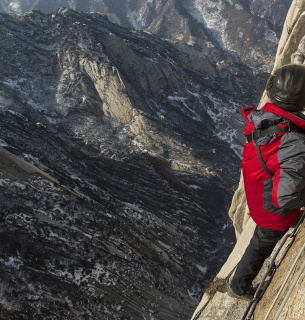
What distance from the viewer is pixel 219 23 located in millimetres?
150750

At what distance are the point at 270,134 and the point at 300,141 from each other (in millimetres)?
371

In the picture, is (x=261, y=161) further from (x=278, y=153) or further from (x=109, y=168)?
(x=109, y=168)

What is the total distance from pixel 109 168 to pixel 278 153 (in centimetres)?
3524

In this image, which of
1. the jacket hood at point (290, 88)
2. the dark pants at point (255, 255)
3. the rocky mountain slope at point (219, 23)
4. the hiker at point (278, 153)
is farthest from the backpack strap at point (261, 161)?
the rocky mountain slope at point (219, 23)

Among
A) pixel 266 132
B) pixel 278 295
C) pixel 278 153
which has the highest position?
pixel 266 132

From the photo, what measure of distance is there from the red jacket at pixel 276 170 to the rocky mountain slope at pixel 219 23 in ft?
416

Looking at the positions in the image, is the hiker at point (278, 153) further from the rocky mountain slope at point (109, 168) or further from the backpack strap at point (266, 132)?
the rocky mountain slope at point (109, 168)

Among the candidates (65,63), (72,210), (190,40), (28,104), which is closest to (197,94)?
(65,63)

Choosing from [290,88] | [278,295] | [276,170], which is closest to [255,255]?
[278,295]

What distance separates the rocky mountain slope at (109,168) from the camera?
19469 millimetres

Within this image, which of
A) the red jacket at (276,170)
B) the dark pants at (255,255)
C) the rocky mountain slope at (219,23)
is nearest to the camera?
the red jacket at (276,170)

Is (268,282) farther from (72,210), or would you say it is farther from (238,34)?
(238,34)

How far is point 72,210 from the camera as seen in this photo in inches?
943

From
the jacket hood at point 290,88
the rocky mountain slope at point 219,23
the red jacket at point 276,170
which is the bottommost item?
the red jacket at point 276,170
